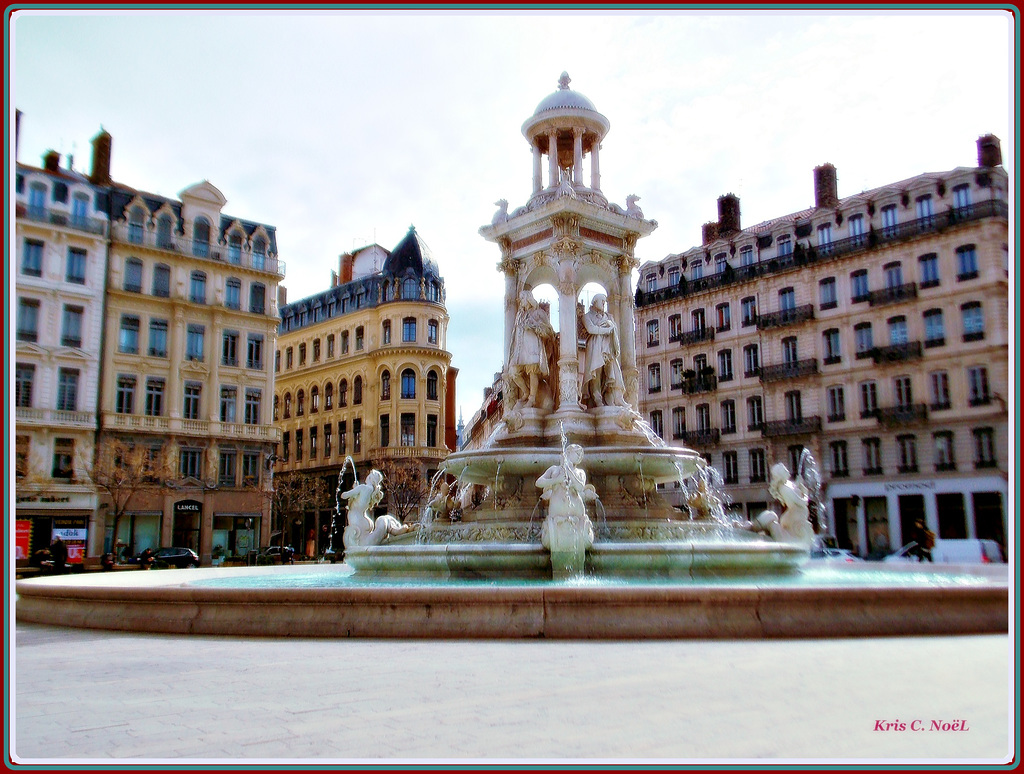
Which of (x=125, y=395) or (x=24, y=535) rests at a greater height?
(x=125, y=395)

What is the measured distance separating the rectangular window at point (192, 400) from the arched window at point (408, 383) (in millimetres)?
16993

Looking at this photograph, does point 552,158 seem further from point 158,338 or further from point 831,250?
point 158,338

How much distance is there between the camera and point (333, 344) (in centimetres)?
7225

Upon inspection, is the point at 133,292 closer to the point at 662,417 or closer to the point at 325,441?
the point at 325,441

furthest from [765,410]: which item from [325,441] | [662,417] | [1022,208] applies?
[1022,208]

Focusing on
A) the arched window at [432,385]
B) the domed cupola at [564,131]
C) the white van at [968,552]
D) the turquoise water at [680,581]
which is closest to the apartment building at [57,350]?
the arched window at [432,385]

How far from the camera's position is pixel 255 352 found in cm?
5491

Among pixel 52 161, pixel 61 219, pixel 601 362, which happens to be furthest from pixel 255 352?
pixel 601 362

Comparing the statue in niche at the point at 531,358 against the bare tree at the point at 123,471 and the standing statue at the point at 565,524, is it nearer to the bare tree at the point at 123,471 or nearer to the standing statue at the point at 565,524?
the standing statue at the point at 565,524

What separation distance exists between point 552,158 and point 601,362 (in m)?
5.04

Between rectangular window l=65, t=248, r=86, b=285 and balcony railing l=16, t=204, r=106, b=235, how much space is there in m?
1.25

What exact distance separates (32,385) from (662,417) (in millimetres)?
35665

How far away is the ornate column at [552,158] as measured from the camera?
19.9 m

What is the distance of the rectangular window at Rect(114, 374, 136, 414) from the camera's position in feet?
157
